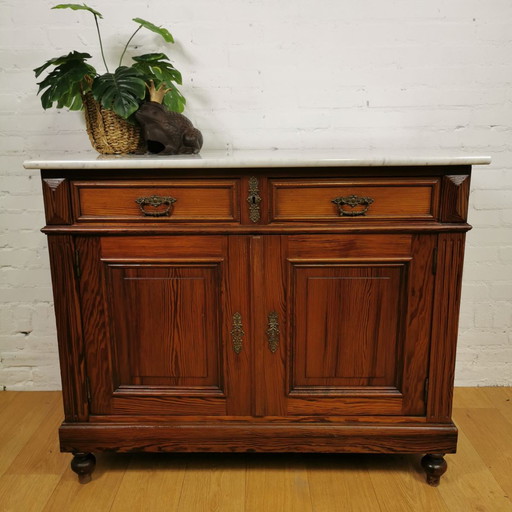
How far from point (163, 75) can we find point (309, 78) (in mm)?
555

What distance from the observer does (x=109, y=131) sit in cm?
172

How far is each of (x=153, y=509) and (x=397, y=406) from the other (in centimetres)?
80

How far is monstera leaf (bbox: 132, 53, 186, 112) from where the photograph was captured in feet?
5.83

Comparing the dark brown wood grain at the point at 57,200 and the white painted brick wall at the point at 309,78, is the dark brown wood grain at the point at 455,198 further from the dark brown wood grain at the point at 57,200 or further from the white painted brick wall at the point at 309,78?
the dark brown wood grain at the point at 57,200

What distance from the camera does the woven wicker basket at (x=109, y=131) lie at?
171 cm

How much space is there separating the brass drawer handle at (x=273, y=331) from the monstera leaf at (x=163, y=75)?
808 mm

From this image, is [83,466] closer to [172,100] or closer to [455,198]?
[172,100]

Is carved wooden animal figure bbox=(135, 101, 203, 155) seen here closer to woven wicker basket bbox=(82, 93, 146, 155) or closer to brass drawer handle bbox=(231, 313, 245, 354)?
woven wicker basket bbox=(82, 93, 146, 155)

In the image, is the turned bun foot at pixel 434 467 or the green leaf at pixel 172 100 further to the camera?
the green leaf at pixel 172 100

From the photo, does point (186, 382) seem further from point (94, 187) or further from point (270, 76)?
point (270, 76)

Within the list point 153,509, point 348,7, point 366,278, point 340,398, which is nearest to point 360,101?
point 348,7

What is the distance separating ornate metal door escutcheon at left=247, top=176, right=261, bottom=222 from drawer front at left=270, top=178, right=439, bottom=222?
0.04 metres

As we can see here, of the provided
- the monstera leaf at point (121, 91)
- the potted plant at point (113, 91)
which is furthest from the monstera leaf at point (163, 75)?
the monstera leaf at point (121, 91)

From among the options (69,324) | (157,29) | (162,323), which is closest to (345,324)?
(162,323)
